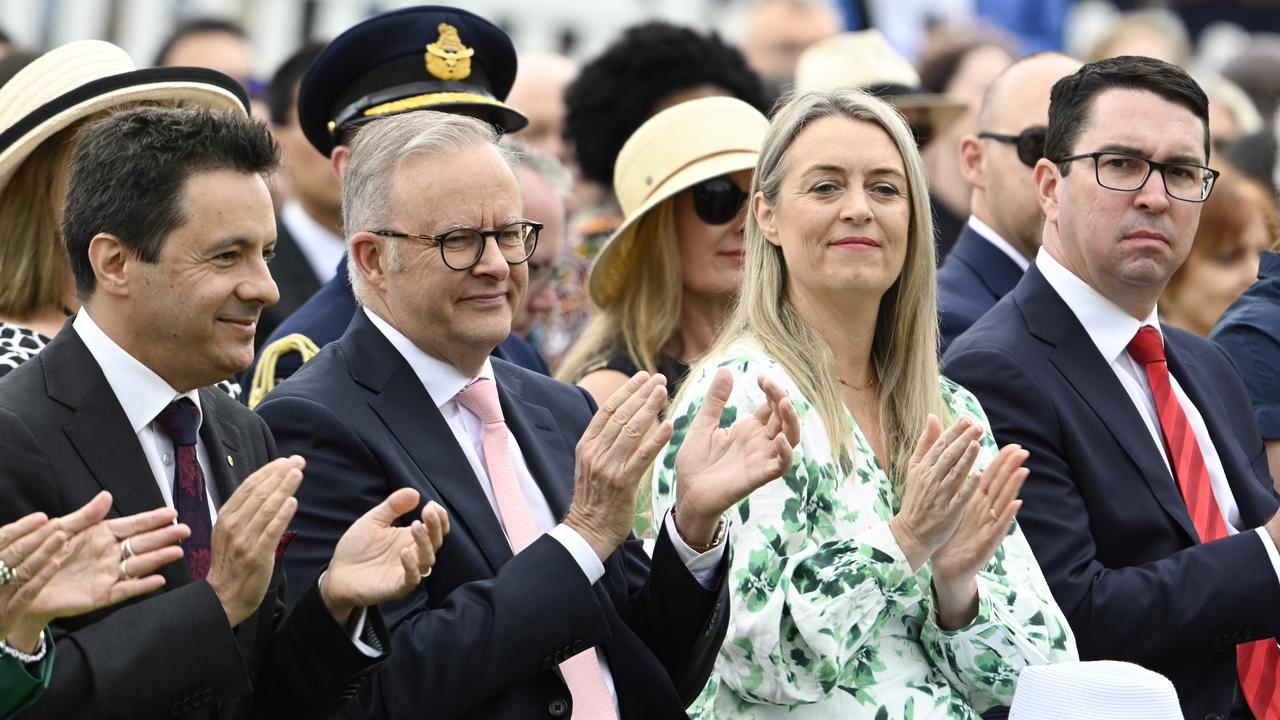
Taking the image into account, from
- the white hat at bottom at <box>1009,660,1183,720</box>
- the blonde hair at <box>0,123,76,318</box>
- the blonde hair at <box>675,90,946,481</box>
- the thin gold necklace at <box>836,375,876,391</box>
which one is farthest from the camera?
the thin gold necklace at <box>836,375,876,391</box>

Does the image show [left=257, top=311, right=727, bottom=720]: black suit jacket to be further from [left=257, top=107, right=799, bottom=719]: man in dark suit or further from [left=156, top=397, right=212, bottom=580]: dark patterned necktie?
[left=156, top=397, right=212, bottom=580]: dark patterned necktie

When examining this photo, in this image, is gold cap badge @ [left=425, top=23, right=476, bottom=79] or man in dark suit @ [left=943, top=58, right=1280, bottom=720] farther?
gold cap badge @ [left=425, top=23, right=476, bottom=79]

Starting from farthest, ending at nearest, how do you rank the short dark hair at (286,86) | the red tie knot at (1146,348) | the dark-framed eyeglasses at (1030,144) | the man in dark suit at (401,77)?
the short dark hair at (286,86)
the dark-framed eyeglasses at (1030,144)
the man in dark suit at (401,77)
the red tie knot at (1146,348)

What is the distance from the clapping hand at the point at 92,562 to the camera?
10.8 feet

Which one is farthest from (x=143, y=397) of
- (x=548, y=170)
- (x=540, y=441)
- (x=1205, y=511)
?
(x=548, y=170)

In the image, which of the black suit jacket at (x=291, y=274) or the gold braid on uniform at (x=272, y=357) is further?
the black suit jacket at (x=291, y=274)

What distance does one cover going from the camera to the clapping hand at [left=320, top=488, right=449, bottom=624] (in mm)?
3799

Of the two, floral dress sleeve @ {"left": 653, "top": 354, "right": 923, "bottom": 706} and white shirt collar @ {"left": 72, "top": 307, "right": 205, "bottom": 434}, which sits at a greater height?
white shirt collar @ {"left": 72, "top": 307, "right": 205, "bottom": 434}

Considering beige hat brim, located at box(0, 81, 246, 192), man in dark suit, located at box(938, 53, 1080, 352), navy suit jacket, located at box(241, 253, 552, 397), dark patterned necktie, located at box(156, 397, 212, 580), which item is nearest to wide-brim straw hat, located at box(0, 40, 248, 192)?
beige hat brim, located at box(0, 81, 246, 192)

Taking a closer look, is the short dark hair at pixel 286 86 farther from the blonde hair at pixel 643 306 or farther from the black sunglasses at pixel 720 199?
Result: the black sunglasses at pixel 720 199

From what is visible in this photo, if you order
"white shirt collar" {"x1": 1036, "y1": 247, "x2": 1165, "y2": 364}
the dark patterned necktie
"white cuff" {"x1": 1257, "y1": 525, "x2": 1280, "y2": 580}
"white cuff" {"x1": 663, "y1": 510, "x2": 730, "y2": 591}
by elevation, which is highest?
"white shirt collar" {"x1": 1036, "y1": 247, "x2": 1165, "y2": 364}

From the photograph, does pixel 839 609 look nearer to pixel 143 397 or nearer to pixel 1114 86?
pixel 143 397

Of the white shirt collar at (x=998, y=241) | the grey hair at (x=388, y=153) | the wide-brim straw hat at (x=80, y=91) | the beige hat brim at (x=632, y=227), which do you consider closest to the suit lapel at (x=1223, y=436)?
the white shirt collar at (x=998, y=241)

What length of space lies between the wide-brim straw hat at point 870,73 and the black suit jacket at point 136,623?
553 cm
